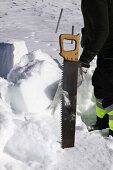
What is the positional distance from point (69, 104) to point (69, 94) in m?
0.10

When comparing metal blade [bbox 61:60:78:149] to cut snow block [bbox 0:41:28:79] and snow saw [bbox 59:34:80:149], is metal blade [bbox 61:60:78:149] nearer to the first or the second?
snow saw [bbox 59:34:80:149]

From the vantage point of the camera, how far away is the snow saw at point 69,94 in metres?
3.66

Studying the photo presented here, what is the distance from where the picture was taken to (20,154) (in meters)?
3.61

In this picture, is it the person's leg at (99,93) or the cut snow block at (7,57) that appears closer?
the person's leg at (99,93)

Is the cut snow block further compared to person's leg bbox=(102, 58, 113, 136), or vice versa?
the cut snow block

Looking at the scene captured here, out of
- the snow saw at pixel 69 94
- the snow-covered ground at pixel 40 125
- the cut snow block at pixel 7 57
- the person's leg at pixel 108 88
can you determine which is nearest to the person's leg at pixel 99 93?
the person's leg at pixel 108 88

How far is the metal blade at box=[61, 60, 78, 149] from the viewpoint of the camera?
3.74 m

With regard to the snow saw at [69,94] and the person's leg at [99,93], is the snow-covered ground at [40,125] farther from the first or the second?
the person's leg at [99,93]

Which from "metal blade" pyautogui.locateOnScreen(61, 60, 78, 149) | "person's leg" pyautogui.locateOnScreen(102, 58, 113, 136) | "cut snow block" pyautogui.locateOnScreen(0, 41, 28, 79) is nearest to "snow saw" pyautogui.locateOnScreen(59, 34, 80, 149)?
"metal blade" pyautogui.locateOnScreen(61, 60, 78, 149)

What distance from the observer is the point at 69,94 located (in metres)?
3.83

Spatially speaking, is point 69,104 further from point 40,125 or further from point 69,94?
point 40,125

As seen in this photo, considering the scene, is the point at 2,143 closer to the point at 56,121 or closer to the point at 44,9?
the point at 56,121

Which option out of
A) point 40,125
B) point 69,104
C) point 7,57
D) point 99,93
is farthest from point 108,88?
point 7,57

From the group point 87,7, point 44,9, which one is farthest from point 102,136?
point 44,9
